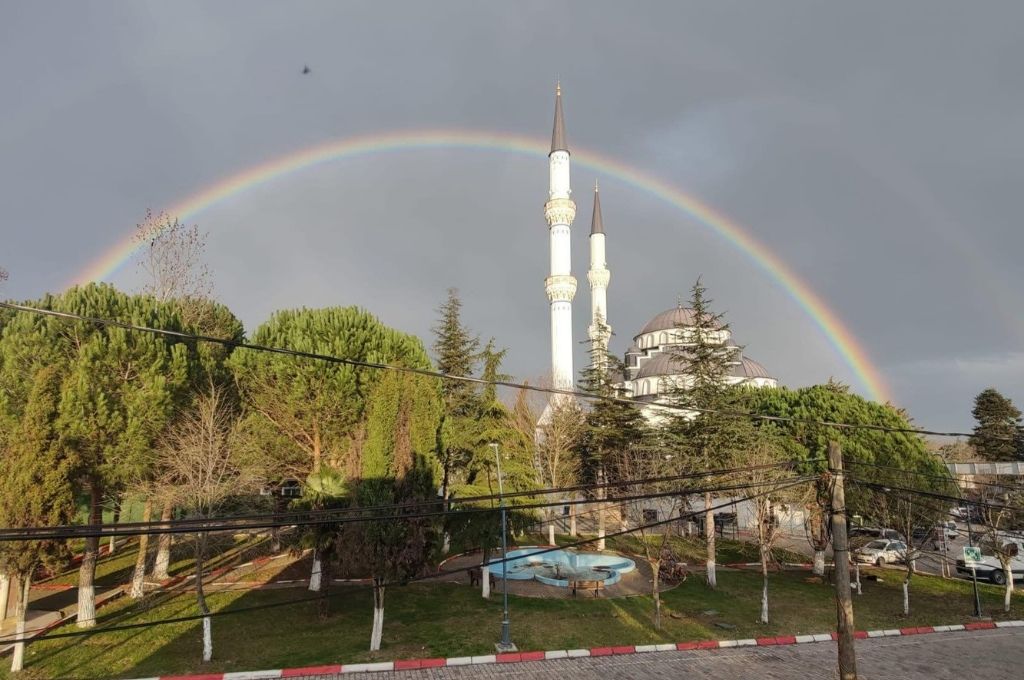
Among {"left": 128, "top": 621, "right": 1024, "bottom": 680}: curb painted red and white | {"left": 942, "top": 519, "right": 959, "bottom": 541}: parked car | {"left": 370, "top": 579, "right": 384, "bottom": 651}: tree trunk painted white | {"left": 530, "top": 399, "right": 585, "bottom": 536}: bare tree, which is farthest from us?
{"left": 530, "top": 399, "right": 585, "bottom": 536}: bare tree

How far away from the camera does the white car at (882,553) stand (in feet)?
112

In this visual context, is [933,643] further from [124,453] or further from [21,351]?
[21,351]

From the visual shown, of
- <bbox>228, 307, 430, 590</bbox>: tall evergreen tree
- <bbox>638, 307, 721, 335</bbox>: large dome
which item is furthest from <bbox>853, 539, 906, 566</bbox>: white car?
<bbox>638, 307, 721, 335</bbox>: large dome

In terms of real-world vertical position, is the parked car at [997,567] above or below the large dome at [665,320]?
below

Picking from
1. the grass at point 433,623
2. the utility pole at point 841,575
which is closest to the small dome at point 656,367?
the grass at point 433,623

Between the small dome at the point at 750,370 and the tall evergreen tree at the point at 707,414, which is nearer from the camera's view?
the tall evergreen tree at the point at 707,414

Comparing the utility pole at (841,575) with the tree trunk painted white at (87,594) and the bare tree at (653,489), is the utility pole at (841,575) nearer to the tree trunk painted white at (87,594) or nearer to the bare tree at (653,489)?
the bare tree at (653,489)

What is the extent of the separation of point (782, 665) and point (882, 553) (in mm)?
22441

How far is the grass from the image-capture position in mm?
17562

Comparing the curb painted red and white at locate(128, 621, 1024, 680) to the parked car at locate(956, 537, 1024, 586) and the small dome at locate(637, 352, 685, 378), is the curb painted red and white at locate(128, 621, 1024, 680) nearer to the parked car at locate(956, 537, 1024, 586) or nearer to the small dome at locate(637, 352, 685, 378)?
the parked car at locate(956, 537, 1024, 586)

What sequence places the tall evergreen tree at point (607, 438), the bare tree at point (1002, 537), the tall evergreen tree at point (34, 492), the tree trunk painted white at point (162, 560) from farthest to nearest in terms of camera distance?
the tall evergreen tree at point (607, 438) → the tree trunk painted white at point (162, 560) → the bare tree at point (1002, 537) → the tall evergreen tree at point (34, 492)

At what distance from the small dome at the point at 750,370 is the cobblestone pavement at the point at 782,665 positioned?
64933 mm

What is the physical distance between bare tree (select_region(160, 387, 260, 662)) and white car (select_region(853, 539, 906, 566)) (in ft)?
110

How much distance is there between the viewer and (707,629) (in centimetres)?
2111
